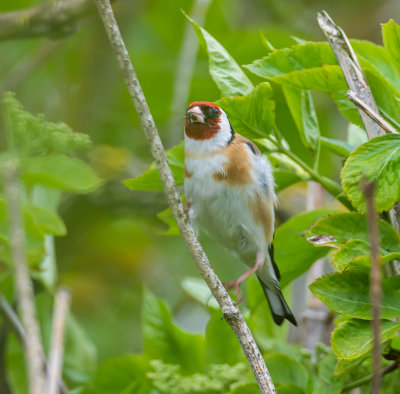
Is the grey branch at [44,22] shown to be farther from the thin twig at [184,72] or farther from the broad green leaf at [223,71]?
the broad green leaf at [223,71]

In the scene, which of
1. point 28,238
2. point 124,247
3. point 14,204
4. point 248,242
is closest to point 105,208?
point 124,247

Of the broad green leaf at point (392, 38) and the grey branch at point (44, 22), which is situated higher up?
the grey branch at point (44, 22)

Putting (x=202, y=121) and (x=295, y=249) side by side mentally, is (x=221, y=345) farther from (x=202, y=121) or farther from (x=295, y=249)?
(x=202, y=121)

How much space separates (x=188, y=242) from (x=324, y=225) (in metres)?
0.31

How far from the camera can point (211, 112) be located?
2.10 meters

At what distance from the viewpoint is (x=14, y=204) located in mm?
873

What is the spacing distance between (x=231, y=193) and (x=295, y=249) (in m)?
0.43

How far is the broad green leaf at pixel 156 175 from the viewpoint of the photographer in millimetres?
1570

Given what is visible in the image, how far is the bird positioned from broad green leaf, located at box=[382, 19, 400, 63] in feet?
1.86

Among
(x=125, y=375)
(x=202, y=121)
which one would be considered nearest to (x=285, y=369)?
(x=125, y=375)

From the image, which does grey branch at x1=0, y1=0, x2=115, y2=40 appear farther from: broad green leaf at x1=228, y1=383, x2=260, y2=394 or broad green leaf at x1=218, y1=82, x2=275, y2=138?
broad green leaf at x1=228, y1=383, x2=260, y2=394

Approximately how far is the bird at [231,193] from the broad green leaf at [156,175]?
26cm

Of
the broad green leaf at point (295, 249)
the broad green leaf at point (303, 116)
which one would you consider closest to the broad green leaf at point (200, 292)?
the broad green leaf at point (295, 249)

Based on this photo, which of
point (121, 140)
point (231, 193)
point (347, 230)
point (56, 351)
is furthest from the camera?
point (121, 140)
